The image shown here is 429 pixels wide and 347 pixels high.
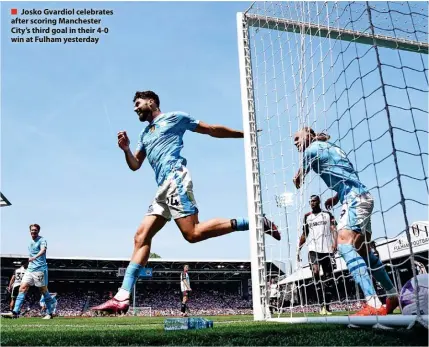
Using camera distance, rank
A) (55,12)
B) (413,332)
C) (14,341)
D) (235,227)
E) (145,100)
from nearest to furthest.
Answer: (413,332) → (14,341) → (235,227) → (145,100) → (55,12)

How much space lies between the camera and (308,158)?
4.70 m

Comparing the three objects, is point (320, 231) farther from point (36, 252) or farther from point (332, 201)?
point (36, 252)

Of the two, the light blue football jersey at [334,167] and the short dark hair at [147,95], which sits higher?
the short dark hair at [147,95]

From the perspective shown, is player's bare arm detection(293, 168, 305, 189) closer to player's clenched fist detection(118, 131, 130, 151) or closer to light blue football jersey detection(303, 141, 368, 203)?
light blue football jersey detection(303, 141, 368, 203)

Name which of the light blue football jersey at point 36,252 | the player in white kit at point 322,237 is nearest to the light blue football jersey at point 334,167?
the player in white kit at point 322,237

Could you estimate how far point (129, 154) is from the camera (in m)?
4.68

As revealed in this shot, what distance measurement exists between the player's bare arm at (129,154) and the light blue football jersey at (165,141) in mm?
80

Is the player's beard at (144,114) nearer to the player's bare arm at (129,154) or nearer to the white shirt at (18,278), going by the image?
the player's bare arm at (129,154)

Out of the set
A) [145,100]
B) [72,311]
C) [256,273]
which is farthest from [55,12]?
[72,311]

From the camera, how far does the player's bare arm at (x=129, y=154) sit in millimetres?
4570

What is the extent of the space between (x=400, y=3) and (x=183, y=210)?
3678 millimetres

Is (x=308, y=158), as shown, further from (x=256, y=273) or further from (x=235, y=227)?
(x=256, y=273)

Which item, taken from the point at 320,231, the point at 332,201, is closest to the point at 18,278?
the point at 320,231

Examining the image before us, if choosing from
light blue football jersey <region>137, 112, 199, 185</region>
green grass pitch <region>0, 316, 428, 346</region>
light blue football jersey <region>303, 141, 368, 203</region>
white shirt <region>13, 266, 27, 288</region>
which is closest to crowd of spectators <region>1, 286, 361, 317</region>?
white shirt <region>13, 266, 27, 288</region>
